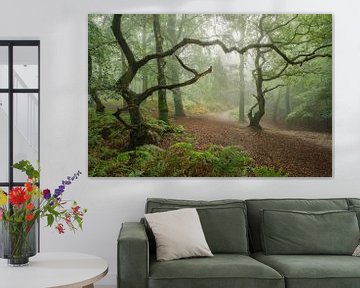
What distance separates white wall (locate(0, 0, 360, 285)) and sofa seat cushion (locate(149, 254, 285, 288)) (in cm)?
111

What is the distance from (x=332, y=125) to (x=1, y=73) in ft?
9.27

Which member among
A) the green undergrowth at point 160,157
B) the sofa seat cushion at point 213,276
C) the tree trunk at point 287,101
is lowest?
the sofa seat cushion at point 213,276

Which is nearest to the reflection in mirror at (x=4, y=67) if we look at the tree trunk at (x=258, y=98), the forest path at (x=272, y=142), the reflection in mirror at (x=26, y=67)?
the reflection in mirror at (x=26, y=67)

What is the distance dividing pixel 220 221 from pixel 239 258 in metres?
0.40

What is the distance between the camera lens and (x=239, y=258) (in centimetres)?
417

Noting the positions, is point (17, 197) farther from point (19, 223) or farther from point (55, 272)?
point (55, 272)

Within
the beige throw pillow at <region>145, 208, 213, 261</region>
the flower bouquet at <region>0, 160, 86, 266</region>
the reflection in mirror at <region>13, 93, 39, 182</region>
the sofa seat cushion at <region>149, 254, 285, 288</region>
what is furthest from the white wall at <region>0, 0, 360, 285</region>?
the flower bouquet at <region>0, 160, 86, 266</region>

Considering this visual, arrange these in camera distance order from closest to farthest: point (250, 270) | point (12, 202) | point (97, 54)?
1. point (12, 202)
2. point (250, 270)
3. point (97, 54)

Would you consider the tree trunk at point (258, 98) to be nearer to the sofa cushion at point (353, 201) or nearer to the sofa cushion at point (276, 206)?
the sofa cushion at point (276, 206)

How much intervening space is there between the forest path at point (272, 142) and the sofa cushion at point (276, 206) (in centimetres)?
36

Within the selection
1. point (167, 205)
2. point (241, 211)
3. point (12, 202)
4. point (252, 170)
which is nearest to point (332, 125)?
point (252, 170)

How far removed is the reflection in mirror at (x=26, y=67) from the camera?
A: 500cm

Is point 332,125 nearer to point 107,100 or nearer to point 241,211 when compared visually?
point 241,211

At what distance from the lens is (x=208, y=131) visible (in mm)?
4965
